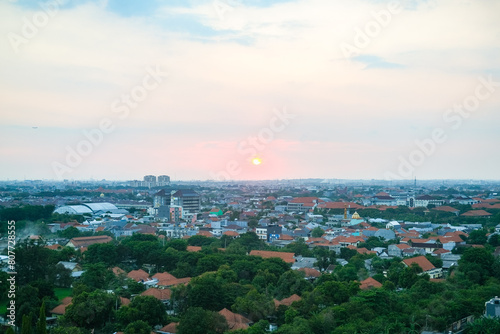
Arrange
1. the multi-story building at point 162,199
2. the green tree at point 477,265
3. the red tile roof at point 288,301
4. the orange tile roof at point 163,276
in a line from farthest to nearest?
the multi-story building at point 162,199 < the orange tile roof at point 163,276 < the green tree at point 477,265 < the red tile roof at point 288,301

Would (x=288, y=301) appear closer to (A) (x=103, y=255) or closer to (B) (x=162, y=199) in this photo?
(A) (x=103, y=255)

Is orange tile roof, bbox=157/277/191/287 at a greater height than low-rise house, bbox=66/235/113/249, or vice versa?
low-rise house, bbox=66/235/113/249

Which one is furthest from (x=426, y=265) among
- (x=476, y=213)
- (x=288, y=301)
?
(x=476, y=213)

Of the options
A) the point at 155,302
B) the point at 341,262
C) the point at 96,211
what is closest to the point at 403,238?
the point at 341,262

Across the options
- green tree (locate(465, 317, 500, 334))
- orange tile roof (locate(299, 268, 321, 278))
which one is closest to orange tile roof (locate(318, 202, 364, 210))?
orange tile roof (locate(299, 268, 321, 278))

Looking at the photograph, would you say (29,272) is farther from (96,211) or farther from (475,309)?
(96,211)

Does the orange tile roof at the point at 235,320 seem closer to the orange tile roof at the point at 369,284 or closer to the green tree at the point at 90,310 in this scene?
the green tree at the point at 90,310

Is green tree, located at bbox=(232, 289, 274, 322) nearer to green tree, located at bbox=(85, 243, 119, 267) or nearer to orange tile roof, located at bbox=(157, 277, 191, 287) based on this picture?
orange tile roof, located at bbox=(157, 277, 191, 287)

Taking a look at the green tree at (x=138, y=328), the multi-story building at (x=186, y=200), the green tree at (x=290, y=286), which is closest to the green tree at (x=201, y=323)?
the green tree at (x=138, y=328)
